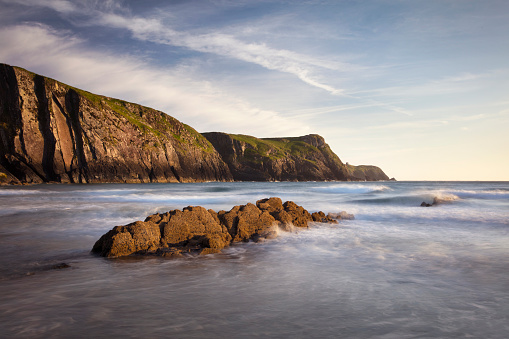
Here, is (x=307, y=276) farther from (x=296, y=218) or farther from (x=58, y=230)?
(x=58, y=230)

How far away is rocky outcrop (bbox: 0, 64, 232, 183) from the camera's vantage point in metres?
65.3

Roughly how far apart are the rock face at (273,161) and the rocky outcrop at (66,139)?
57467 mm

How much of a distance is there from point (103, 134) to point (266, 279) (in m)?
82.5

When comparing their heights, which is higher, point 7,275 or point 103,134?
point 103,134

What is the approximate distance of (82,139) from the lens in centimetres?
7306

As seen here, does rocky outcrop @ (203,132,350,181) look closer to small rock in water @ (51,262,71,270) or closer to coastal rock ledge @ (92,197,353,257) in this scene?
coastal rock ledge @ (92,197,353,257)

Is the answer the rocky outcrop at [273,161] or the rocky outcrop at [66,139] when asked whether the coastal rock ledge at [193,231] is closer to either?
the rocky outcrop at [66,139]

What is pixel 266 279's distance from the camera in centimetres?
627

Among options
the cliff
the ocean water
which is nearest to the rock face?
the cliff

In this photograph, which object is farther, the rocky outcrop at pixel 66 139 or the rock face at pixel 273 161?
the rock face at pixel 273 161

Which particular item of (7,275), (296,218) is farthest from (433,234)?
(7,275)

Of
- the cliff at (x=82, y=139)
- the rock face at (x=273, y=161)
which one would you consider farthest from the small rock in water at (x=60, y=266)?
the rock face at (x=273, y=161)

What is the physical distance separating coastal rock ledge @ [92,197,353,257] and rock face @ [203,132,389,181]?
136m

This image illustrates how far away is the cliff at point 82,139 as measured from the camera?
216 ft
